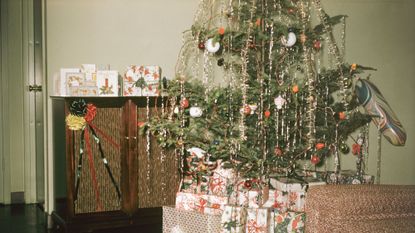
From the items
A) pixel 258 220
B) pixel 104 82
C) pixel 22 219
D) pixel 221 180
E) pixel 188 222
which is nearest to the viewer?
pixel 258 220

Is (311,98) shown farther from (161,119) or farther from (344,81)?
(161,119)

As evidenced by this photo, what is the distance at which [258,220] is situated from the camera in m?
2.45

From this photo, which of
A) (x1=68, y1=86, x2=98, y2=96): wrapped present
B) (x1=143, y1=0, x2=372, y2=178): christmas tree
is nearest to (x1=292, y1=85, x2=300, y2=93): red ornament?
(x1=143, y1=0, x2=372, y2=178): christmas tree

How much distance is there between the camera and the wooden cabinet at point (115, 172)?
296 centimetres

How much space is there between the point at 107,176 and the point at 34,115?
142cm

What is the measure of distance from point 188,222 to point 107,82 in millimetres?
1280

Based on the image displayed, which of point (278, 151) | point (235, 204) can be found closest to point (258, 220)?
point (235, 204)

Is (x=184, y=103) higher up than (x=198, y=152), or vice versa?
(x=184, y=103)

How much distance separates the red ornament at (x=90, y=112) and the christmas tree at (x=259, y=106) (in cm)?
40

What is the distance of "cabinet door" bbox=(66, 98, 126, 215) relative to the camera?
294 centimetres

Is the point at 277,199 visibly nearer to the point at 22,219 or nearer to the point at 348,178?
the point at 348,178

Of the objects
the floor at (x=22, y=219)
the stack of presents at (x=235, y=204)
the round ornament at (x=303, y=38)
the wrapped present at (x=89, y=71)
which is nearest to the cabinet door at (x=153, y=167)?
the stack of presents at (x=235, y=204)

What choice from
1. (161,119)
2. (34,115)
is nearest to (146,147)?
(161,119)

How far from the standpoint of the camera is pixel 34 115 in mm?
4031
